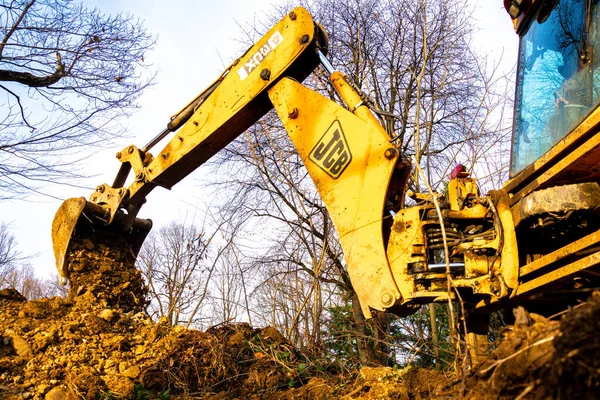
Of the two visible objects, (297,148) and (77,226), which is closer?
(297,148)

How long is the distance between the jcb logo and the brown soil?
1560 mm

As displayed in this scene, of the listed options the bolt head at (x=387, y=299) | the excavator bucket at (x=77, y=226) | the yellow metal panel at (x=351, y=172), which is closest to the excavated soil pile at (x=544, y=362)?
the bolt head at (x=387, y=299)

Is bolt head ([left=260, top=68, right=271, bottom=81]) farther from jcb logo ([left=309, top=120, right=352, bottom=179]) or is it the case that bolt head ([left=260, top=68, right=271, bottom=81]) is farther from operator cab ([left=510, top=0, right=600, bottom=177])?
operator cab ([left=510, top=0, right=600, bottom=177])

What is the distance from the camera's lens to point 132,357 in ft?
20.1

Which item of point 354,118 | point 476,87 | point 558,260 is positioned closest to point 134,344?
point 354,118

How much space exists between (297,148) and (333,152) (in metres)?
0.36

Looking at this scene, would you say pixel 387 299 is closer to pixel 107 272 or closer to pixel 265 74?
pixel 265 74

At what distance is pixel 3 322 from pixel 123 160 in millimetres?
2094

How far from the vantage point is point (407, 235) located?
412 cm

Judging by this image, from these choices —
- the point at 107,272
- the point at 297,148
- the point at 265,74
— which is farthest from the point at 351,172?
the point at 107,272

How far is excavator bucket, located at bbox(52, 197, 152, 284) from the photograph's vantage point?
21.6 ft

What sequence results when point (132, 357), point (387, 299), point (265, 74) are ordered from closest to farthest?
point (387, 299) < point (265, 74) < point (132, 357)

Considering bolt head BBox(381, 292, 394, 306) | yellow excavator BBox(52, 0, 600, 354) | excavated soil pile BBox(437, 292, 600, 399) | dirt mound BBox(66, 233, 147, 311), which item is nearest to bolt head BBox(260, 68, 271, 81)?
yellow excavator BBox(52, 0, 600, 354)

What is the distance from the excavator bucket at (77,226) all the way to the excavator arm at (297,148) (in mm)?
11
